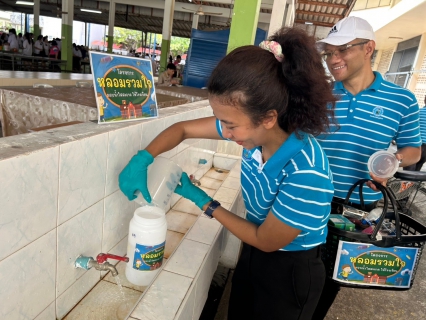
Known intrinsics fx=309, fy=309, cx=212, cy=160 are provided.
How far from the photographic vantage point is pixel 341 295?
2.69m

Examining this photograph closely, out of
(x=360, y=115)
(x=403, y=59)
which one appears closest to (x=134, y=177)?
(x=360, y=115)

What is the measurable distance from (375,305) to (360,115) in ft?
5.88

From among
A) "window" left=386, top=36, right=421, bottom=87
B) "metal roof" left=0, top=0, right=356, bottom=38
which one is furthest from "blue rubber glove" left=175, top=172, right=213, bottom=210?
"window" left=386, top=36, right=421, bottom=87

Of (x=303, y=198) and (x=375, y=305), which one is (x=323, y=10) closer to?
(x=375, y=305)

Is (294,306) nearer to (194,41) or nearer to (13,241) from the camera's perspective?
(13,241)

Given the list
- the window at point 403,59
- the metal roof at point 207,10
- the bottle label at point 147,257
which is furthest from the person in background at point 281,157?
the window at point 403,59

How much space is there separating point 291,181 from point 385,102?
3.55 ft

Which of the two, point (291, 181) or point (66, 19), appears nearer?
point (291, 181)

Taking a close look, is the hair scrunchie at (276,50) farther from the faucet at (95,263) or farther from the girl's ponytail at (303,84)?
the faucet at (95,263)

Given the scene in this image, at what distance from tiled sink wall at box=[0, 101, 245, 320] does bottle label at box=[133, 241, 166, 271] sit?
17 cm

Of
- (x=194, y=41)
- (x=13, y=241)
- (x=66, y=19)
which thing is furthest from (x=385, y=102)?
(x=66, y=19)

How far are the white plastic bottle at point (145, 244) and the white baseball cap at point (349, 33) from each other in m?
1.24

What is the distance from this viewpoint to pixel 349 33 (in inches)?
66.8

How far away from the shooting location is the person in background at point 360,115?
1.73m
